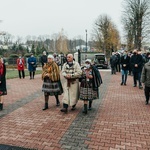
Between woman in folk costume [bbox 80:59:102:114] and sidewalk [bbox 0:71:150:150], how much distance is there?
482 millimetres

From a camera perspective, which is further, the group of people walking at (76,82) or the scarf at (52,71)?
the scarf at (52,71)

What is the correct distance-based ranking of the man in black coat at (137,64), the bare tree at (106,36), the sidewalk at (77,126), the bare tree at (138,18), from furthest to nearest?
1. the bare tree at (106,36)
2. the bare tree at (138,18)
3. the man in black coat at (137,64)
4. the sidewalk at (77,126)

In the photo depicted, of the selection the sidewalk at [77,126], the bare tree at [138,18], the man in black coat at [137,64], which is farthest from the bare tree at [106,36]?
the sidewalk at [77,126]

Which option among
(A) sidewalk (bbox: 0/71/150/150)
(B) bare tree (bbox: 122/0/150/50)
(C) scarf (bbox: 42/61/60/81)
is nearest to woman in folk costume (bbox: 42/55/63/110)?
(C) scarf (bbox: 42/61/60/81)

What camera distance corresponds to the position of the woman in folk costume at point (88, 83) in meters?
6.81

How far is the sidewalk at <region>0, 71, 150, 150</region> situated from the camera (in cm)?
462

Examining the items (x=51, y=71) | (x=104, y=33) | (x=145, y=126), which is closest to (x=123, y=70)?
(x=51, y=71)

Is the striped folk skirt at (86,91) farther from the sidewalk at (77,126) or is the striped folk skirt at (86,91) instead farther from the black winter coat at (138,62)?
the black winter coat at (138,62)

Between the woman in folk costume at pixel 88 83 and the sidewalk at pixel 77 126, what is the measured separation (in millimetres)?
482

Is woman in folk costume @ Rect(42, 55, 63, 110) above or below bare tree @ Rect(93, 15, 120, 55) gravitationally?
below

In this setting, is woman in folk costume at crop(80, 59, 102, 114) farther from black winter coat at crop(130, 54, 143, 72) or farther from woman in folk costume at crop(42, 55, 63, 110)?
black winter coat at crop(130, 54, 143, 72)

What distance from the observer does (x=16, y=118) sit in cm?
640

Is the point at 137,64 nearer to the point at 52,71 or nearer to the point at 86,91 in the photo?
the point at 86,91

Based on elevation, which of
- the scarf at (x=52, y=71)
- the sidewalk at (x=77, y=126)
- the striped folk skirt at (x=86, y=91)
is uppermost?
the scarf at (x=52, y=71)
